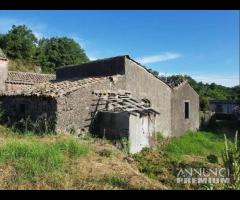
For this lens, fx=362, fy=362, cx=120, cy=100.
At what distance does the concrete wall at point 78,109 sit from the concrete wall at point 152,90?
2.28 m

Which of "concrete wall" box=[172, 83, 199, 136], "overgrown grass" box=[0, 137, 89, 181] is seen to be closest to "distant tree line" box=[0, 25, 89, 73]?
"concrete wall" box=[172, 83, 199, 136]

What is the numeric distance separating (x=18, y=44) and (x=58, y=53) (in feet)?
26.4

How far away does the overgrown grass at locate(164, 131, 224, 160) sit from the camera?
16803 mm

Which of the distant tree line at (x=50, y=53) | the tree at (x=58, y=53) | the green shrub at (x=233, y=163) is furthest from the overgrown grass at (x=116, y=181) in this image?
the tree at (x=58, y=53)

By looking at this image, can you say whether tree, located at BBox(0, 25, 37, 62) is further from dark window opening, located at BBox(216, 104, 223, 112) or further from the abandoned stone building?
the abandoned stone building

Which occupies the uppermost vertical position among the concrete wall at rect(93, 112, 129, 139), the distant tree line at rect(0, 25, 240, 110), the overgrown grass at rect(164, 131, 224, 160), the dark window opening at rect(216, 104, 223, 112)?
the distant tree line at rect(0, 25, 240, 110)

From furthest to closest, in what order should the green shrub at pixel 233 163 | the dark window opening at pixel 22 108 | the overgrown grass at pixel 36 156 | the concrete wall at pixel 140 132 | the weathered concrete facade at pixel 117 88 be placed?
the dark window opening at pixel 22 108 < the weathered concrete facade at pixel 117 88 < the concrete wall at pixel 140 132 < the overgrown grass at pixel 36 156 < the green shrub at pixel 233 163

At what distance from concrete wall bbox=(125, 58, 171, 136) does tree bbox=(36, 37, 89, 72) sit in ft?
97.2

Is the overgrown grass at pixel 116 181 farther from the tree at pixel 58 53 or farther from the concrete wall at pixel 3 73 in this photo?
the tree at pixel 58 53

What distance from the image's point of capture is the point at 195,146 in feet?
60.0

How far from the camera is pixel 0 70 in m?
28.4

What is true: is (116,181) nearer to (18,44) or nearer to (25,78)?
(25,78)

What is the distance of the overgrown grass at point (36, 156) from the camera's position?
786cm
